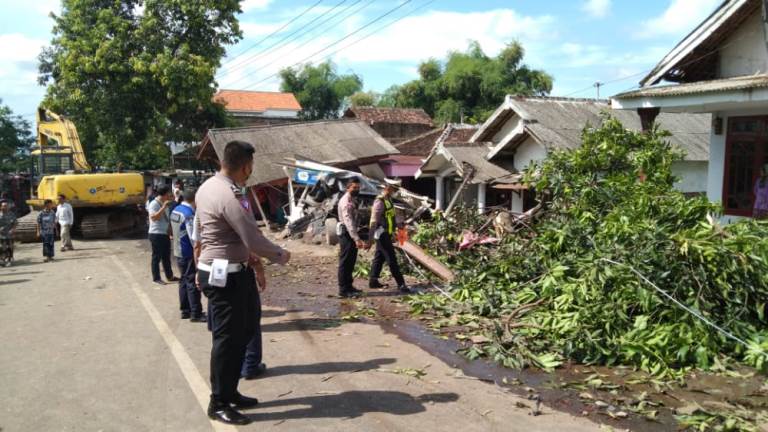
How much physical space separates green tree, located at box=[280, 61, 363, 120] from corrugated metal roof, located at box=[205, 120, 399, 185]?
31664 mm

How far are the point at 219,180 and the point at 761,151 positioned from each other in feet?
33.7

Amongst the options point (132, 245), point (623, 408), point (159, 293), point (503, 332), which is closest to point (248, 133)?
point (132, 245)

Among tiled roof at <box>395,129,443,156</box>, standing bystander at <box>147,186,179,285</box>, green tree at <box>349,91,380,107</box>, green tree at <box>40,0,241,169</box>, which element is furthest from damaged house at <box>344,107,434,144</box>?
standing bystander at <box>147,186,179,285</box>

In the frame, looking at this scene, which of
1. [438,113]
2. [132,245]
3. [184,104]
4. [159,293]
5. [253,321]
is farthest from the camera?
[438,113]

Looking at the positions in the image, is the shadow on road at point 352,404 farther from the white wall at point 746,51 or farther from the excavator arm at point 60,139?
the excavator arm at point 60,139

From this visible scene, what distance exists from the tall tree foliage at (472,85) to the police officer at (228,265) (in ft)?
117

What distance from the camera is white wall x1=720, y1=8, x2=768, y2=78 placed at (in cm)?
1005

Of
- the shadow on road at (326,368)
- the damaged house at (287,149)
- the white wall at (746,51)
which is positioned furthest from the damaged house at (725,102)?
the damaged house at (287,149)

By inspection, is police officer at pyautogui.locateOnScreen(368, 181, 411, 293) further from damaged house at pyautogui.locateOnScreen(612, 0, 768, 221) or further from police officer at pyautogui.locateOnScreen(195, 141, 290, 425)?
damaged house at pyautogui.locateOnScreen(612, 0, 768, 221)

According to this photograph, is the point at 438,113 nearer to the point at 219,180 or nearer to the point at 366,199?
the point at 366,199

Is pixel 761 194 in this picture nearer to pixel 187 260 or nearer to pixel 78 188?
pixel 187 260

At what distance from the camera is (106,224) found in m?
17.2

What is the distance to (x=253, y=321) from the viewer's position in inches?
181

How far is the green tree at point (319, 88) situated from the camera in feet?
186
